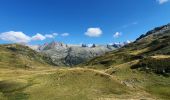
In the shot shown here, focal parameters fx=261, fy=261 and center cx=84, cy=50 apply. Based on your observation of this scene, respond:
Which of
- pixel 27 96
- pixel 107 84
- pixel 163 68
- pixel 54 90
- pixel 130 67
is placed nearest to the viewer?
pixel 27 96

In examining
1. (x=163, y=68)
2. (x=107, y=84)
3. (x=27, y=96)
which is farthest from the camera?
(x=163, y=68)

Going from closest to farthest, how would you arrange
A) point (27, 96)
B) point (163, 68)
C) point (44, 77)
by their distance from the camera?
point (27, 96) → point (44, 77) → point (163, 68)

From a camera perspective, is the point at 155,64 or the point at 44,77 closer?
the point at 44,77

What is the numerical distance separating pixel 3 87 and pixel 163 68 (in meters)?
49.5

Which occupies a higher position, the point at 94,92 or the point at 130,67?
the point at 130,67

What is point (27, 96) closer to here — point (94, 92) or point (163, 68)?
point (94, 92)

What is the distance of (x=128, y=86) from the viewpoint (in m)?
65.8

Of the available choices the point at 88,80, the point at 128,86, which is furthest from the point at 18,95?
the point at 128,86

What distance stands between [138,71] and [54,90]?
121 feet

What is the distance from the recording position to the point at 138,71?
86.9 meters

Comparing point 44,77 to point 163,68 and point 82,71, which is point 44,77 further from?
point 163,68

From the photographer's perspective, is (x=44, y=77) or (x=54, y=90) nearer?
(x=54, y=90)

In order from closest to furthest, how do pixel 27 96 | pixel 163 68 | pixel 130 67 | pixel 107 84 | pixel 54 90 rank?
1. pixel 27 96
2. pixel 54 90
3. pixel 107 84
4. pixel 163 68
5. pixel 130 67

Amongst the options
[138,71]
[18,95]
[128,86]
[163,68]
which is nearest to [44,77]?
[18,95]
